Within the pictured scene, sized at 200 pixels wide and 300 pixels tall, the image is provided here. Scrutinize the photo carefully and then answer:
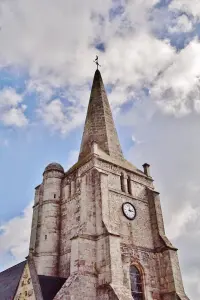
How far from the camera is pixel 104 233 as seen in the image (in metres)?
19.0

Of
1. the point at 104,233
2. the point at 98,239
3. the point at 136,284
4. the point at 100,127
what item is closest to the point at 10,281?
Answer: the point at 98,239

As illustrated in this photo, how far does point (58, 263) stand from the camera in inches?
842

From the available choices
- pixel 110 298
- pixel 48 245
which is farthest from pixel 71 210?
pixel 110 298

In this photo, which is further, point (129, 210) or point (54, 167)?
point (54, 167)

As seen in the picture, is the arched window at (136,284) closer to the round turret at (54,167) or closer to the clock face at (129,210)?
the clock face at (129,210)

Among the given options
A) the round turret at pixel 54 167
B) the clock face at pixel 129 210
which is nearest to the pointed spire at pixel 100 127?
the round turret at pixel 54 167

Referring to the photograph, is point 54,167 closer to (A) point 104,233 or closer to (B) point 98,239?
(B) point 98,239

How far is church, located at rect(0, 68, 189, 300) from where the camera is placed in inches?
698

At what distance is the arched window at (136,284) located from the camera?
763 inches

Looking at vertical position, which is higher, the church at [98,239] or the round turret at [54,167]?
the round turret at [54,167]

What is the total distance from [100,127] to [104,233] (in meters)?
11.8

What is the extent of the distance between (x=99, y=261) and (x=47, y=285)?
3.26 m

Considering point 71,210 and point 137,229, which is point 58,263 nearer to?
point 71,210

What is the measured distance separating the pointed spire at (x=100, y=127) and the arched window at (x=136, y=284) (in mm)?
9194
